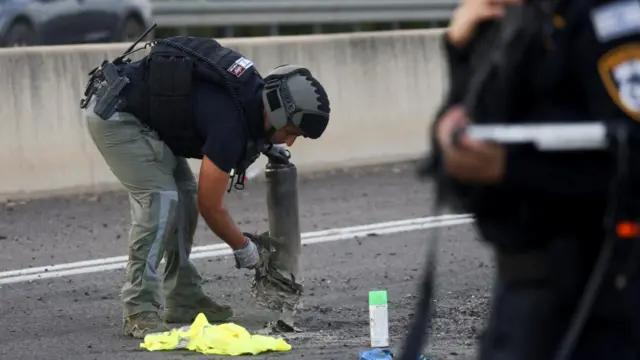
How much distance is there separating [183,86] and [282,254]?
113 cm

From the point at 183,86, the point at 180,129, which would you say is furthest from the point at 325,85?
the point at 183,86

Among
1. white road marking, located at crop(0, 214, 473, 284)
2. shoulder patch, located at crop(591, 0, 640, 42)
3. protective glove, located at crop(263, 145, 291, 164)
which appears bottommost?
white road marking, located at crop(0, 214, 473, 284)

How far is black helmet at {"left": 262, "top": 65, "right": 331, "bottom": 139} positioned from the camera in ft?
20.4

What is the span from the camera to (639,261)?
2.77 meters

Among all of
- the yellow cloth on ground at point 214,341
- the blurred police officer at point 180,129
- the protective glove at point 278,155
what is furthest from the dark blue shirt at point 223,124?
the yellow cloth on ground at point 214,341

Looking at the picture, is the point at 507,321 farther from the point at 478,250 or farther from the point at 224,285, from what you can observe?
the point at 478,250

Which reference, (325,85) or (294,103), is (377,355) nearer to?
(294,103)

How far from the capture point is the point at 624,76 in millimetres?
2705

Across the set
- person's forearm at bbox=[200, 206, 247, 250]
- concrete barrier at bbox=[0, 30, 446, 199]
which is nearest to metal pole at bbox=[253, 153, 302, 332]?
person's forearm at bbox=[200, 206, 247, 250]

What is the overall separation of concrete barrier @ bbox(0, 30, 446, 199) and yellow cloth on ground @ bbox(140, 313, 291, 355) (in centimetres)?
470

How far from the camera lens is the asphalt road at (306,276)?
646 cm

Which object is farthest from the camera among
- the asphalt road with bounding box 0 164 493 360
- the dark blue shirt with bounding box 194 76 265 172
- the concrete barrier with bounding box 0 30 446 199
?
the concrete barrier with bounding box 0 30 446 199

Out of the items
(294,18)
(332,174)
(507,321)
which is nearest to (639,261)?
(507,321)

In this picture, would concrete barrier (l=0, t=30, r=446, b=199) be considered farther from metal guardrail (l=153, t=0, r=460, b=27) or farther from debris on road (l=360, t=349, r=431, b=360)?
metal guardrail (l=153, t=0, r=460, b=27)
